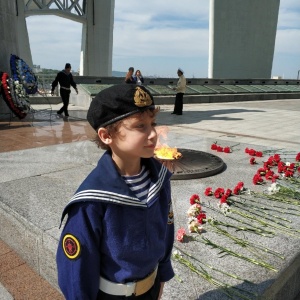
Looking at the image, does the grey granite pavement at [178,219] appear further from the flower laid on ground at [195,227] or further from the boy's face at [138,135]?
the boy's face at [138,135]

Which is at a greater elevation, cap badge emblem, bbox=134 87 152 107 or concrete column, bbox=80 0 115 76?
concrete column, bbox=80 0 115 76

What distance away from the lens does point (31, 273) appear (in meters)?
2.89

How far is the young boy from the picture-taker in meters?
1.34

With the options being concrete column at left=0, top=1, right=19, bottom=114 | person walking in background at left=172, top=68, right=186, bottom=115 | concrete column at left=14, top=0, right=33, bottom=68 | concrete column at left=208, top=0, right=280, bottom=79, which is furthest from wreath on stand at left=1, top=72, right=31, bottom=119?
concrete column at left=14, top=0, right=33, bottom=68

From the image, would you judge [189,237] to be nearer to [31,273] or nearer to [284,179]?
[31,273]

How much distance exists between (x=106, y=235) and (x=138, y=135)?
45cm

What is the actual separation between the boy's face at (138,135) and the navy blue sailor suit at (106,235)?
0.12 m

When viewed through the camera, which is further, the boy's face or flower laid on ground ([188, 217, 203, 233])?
flower laid on ground ([188, 217, 203, 233])

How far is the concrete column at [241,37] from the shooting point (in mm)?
24688

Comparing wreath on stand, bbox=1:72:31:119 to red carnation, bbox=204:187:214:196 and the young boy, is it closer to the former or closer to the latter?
red carnation, bbox=204:187:214:196

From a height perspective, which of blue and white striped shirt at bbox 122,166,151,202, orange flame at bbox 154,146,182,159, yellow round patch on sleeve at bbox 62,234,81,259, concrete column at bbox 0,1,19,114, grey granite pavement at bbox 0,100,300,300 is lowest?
grey granite pavement at bbox 0,100,300,300

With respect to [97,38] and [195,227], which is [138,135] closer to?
[195,227]

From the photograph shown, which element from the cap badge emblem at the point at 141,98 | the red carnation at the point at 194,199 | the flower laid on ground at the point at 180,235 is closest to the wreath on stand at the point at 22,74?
the red carnation at the point at 194,199

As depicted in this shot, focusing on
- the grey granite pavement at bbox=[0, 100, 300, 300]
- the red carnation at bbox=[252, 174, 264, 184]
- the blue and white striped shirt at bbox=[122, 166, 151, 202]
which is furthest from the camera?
the red carnation at bbox=[252, 174, 264, 184]
